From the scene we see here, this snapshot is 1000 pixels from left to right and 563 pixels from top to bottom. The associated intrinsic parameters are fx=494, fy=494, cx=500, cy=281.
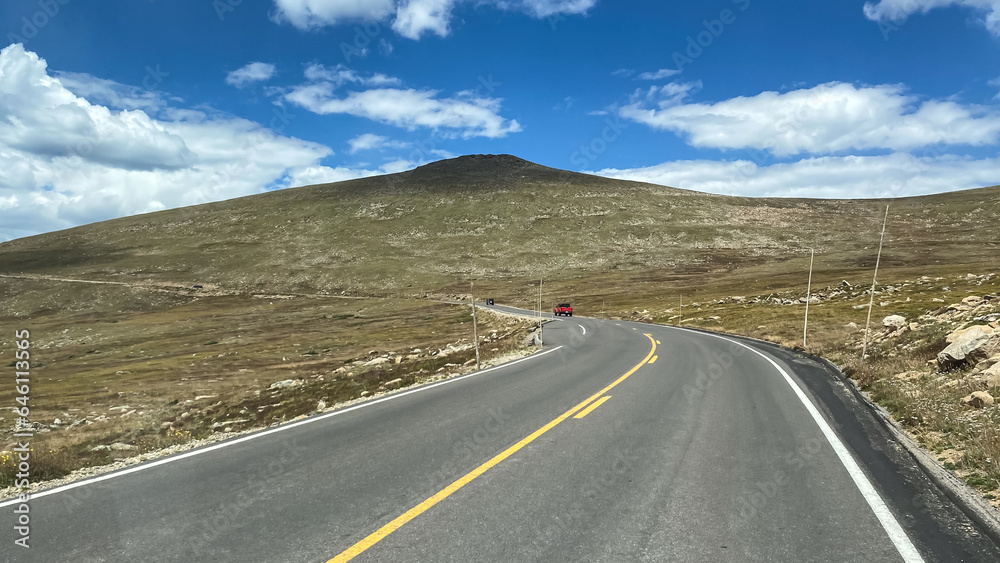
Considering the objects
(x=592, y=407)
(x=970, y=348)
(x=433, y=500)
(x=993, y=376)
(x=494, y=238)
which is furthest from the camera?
(x=494, y=238)

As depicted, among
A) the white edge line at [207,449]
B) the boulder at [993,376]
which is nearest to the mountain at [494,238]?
the boulder at [993,376]

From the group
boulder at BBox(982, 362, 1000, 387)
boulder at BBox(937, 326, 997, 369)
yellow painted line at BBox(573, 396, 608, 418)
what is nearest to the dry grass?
yellow painted line at BBox(573, 396, 608, 418)

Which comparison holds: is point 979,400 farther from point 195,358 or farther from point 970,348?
point 195,358

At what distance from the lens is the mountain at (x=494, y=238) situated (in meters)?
112

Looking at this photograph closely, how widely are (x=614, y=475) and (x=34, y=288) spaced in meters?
137

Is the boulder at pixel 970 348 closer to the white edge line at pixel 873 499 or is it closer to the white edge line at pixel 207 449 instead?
the white edge line at pixel 873 499

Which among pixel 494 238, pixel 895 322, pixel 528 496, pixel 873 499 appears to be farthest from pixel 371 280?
pixel 873 499

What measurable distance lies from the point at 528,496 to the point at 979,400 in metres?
9.45

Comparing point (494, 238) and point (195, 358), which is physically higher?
point (494, 238)

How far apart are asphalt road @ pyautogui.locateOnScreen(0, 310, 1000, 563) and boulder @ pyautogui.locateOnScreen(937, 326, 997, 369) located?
15.5ft

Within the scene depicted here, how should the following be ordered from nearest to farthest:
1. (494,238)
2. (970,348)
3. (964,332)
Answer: (970,348) < (964,332) < (494,238)

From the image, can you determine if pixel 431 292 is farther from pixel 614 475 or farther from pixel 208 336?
pixel 614 475

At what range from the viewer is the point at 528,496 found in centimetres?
580

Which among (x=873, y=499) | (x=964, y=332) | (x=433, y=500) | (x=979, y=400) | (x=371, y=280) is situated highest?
(x=433, y=500)
